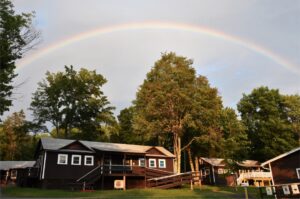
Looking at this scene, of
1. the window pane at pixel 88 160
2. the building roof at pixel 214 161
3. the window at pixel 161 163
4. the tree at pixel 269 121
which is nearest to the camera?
the window pane at pixel 88 160

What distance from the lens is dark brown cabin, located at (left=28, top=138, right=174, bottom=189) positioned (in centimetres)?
3117

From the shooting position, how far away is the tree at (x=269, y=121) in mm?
58719

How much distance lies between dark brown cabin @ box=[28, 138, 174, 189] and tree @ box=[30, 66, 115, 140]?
59.5 feet

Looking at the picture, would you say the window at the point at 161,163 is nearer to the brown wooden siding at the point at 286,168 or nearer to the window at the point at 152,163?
the window at the point at 152,163

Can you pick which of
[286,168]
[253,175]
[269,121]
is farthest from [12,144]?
[286,168]

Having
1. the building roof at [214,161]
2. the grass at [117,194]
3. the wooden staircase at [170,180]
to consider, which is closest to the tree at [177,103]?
the wooden staircase at [170,180]

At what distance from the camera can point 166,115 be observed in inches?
1645

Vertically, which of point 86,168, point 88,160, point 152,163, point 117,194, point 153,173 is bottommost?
point 117,194

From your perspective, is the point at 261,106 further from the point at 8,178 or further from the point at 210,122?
the point at 8,178

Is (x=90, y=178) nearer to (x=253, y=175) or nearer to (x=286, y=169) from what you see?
(x=286, y=169)

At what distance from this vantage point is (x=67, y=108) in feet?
180

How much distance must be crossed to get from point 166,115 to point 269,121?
29.9 meters

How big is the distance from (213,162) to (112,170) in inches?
938

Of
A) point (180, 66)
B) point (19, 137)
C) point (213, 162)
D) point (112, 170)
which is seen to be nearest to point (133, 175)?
point (112, 170)
